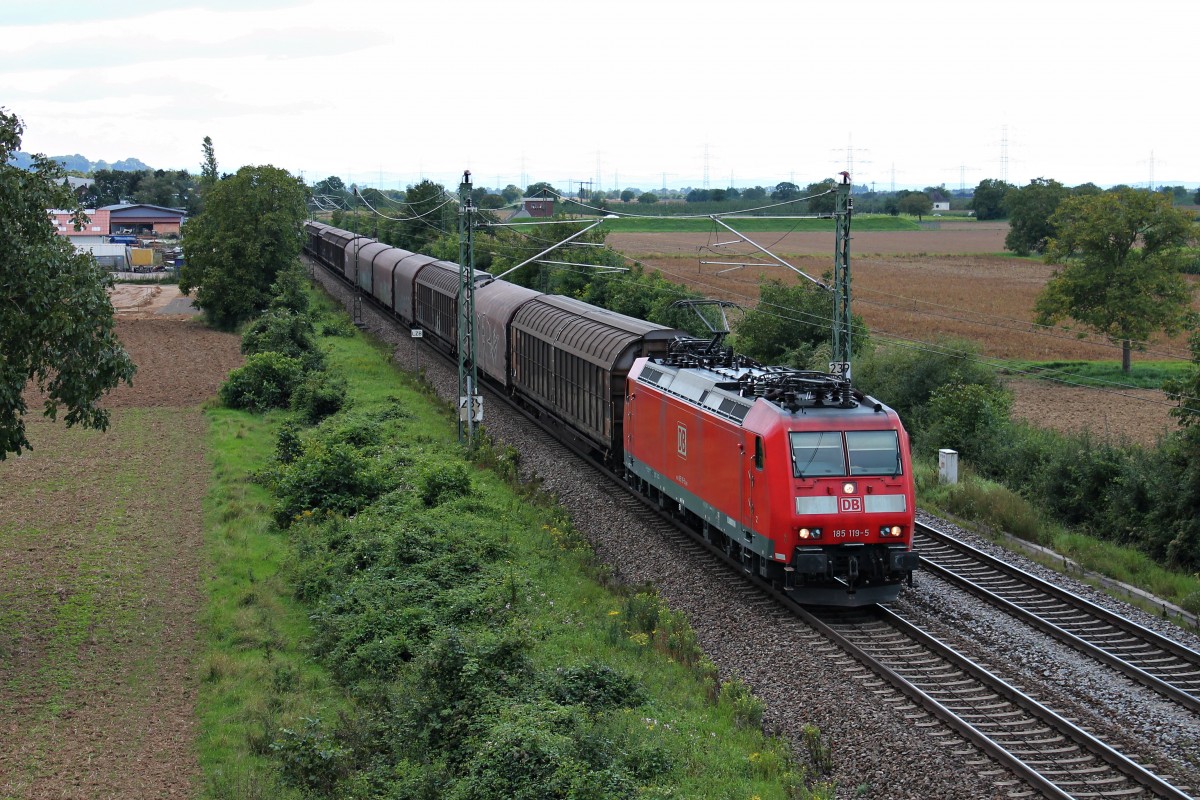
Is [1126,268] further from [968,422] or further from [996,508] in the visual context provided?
[996,508]

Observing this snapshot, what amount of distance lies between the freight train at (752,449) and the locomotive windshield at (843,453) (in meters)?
0.02

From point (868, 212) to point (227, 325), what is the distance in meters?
113

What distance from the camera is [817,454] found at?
663 inches

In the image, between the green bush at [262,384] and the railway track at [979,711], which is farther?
the green bush at [262,384]

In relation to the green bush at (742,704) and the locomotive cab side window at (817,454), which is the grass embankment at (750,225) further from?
the green bush at (742,704)

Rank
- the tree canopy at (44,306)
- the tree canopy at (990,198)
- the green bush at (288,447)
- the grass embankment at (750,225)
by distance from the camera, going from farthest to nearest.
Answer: the tree canopy at (990,198) → the grass embankment at (750,225) → the green bush at (288,447) → the tree canopy at (44,306)

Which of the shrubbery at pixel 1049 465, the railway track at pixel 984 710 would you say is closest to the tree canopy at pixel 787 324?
the shrubbery at pixel 1049 465

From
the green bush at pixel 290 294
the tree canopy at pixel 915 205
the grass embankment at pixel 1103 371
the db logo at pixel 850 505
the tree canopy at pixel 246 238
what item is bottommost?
the grass embankment at pixel 1103 371

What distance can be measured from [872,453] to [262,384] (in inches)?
1088

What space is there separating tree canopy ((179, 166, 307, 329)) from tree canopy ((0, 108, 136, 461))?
4287cm

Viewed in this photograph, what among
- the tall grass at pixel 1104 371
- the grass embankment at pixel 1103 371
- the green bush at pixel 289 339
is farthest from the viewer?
the tall grass at pixel 1104 371

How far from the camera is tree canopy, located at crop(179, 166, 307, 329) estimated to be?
5969 cm

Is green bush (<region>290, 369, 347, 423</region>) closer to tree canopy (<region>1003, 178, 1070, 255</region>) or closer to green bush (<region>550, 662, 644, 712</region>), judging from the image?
green bush (<region>550, 662, 644, 712</region>)

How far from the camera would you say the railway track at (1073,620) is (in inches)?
592
